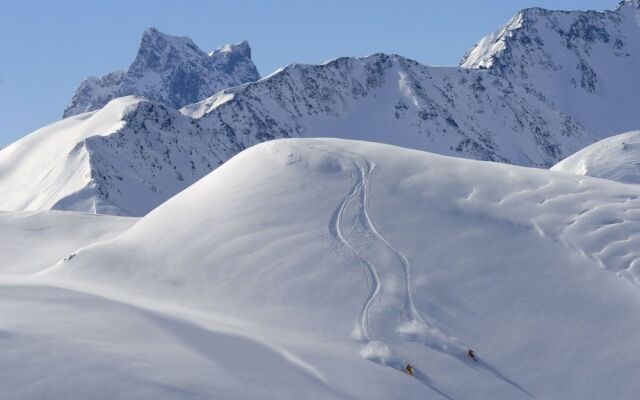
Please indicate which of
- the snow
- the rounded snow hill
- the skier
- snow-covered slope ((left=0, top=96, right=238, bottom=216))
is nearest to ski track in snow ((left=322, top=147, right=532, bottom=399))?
the skier

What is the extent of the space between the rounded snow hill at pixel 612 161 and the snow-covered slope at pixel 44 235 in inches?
1371

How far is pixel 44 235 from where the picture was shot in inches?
2242

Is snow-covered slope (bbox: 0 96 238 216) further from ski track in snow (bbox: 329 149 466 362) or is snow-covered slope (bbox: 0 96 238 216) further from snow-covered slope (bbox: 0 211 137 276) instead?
ski track in snow (bbox: 329 149 466 362)

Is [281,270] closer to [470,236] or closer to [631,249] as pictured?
[470,236]

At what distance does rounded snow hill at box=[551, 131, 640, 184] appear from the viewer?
7200 cm

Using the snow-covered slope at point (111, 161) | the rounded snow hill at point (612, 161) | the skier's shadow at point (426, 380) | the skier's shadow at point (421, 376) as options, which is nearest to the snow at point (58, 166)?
the snow-covered slope at point (111, 161)

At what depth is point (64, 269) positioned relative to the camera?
41125 millimetres

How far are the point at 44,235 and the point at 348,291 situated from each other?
1112 inches

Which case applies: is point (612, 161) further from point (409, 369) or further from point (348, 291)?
point (409, 369)

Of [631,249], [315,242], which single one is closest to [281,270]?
[315,242]

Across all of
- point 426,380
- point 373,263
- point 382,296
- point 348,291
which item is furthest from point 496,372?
point 373,263

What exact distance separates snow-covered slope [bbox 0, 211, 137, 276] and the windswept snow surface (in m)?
8.81

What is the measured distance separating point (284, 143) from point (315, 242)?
11.1 metres

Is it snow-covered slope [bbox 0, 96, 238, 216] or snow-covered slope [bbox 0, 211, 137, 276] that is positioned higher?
snow-covered slope [bbox 0, 211, 137, 276]
